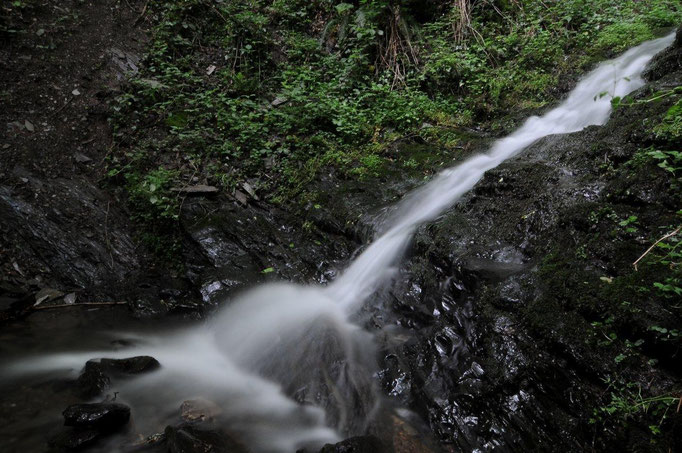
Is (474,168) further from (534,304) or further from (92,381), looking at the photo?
(92,381)

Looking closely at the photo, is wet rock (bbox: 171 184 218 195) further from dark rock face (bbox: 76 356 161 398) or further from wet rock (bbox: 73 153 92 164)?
dark rock face (bbox: 76 356 161 398)

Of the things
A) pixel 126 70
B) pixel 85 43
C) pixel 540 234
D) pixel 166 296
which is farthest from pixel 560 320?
pixel 85 43

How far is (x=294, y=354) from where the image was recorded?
4051mm

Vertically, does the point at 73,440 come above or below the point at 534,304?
above

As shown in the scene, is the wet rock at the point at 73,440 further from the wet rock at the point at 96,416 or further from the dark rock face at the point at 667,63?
the dark rock face at the point at 667,63

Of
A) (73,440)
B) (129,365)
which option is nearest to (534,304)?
(73,440)

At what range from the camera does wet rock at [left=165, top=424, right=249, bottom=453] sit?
8.80 ft

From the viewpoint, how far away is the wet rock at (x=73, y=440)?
8.97 feet

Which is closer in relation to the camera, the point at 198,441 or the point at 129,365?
the point at 198,441

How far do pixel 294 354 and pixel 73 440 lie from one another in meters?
1.93

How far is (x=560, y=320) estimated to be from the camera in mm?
2830

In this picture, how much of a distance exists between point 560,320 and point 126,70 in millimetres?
8118

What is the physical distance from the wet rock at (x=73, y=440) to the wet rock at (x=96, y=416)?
0.16ft

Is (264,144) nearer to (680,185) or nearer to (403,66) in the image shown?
(403,66)
